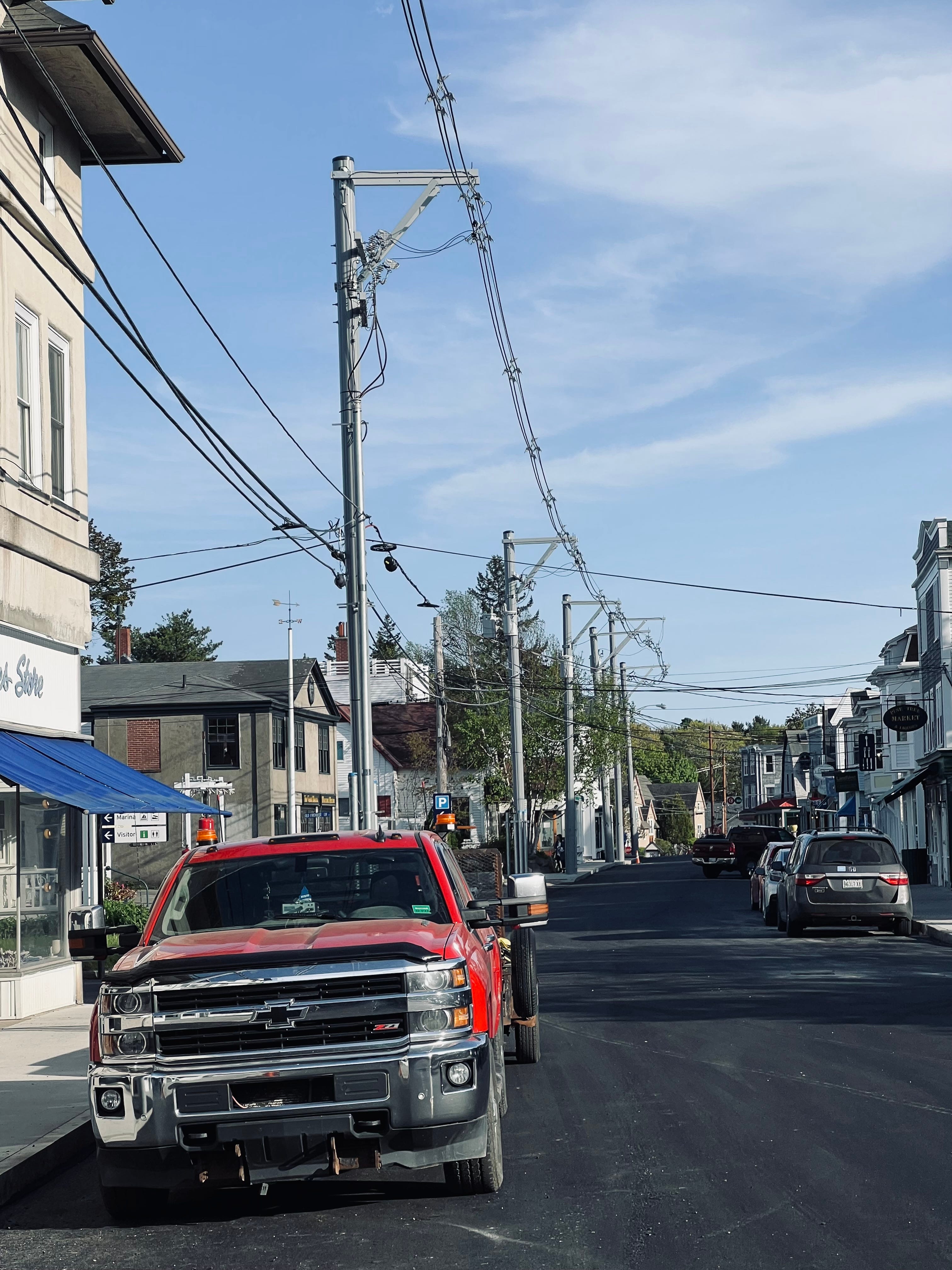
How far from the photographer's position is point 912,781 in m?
51.1

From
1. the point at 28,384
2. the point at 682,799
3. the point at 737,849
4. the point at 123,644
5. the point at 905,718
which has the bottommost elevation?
the point at 682,799

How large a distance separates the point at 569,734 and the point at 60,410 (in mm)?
41045

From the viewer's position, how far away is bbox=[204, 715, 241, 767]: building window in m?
56.8

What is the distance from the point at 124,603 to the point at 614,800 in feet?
106

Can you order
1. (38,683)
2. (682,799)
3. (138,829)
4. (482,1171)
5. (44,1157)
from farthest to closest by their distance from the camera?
(682,799)
(138,829)
(38,683)
(44,1157)
(482,1171)

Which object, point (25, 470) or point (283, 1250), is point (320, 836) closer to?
point (283, 1250)

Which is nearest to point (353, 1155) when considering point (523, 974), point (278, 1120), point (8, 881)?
point (278, 1120)

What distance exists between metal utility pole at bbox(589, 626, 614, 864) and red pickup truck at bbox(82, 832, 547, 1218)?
58333mm

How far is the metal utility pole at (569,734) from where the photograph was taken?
57.5 metres

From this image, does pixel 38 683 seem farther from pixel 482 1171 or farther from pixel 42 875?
pixel 482 1171

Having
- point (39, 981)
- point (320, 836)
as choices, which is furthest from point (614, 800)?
point (320, 836)

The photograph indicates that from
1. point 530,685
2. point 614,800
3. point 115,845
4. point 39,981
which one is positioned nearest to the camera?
point 39,981

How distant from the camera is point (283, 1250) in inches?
256

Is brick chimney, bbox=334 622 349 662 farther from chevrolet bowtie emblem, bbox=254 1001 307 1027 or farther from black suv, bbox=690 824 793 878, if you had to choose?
chevrolet bowtie emblem, bbox=254 1001 307 1027
